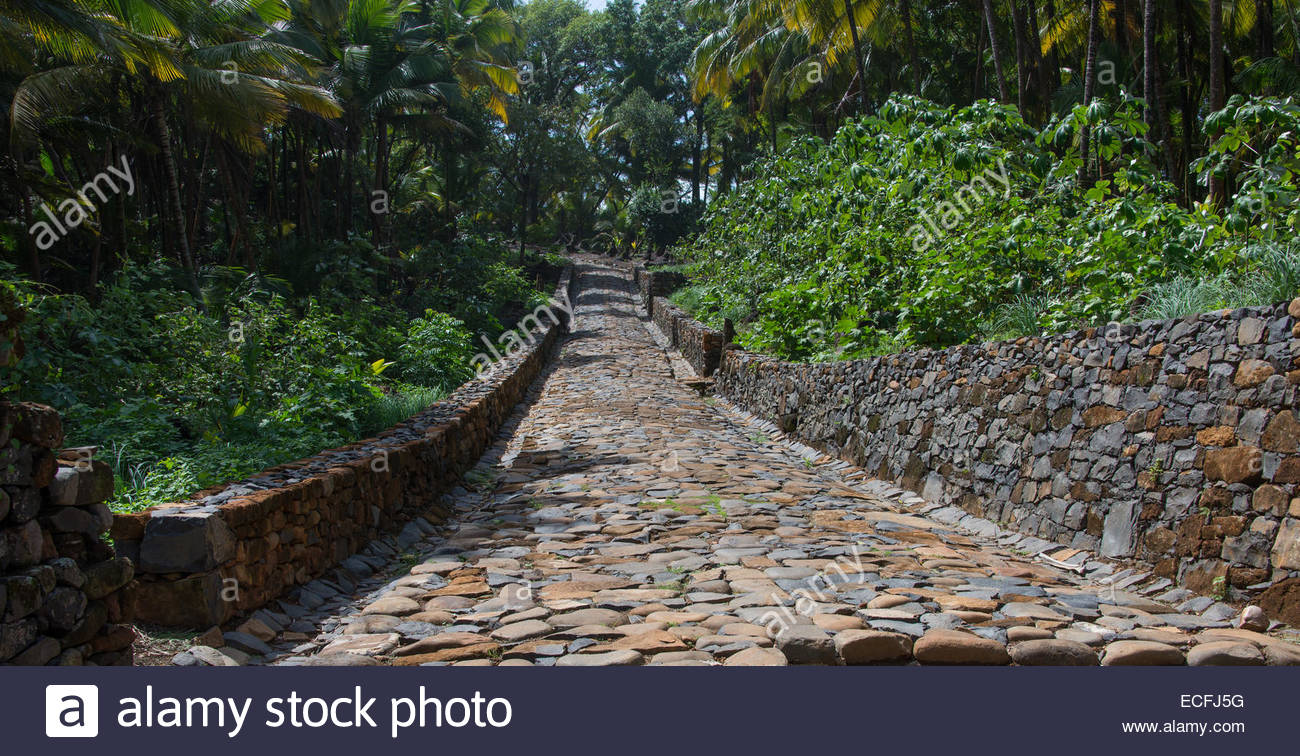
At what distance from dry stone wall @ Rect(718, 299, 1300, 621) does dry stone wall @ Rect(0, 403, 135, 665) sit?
5.14 m

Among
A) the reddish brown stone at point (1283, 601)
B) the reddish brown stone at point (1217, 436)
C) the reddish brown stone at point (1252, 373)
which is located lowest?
the reddish brown stone at point (1283, 601)

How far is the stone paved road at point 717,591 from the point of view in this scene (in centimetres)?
414

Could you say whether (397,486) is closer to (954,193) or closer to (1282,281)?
(1282,281)

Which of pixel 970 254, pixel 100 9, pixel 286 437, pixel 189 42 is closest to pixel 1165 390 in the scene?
pixel 970 254

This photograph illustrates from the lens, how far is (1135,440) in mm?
5625

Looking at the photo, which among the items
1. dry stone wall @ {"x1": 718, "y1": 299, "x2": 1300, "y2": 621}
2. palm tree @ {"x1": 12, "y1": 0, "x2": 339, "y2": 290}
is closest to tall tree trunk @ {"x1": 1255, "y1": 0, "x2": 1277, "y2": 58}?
dry stone wall @ {"x1": 718, "y1": 299, "x2": 1300, "y2": 621}

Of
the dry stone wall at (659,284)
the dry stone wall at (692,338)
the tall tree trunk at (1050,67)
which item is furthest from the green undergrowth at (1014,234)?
the dry stone wall at (659,284)

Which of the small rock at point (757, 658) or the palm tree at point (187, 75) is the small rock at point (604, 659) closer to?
the small rock at point (757, 658)

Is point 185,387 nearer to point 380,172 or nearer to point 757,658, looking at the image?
point 757,658

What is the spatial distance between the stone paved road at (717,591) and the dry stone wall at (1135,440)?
24 centimetres

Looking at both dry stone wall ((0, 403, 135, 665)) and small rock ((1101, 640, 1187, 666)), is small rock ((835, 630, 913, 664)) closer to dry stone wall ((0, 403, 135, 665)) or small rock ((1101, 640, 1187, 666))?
small rock ((1101, 640, 1187, 666))

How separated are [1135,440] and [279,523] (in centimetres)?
493

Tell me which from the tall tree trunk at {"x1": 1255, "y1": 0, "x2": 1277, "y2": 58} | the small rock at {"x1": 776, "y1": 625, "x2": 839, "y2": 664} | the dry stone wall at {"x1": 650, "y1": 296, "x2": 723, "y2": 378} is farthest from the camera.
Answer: the dry stone wall at {"x1": 650, "y1": 296, "x2": 723, "y2": 378}

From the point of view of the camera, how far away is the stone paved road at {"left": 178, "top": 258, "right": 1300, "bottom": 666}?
414 centimetres
